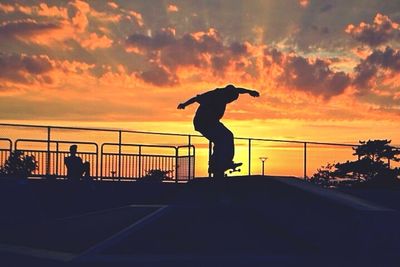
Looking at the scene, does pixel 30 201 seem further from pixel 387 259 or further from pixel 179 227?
pixel 387 259

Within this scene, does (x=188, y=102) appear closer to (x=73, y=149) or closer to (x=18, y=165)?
(x=73, y=149)

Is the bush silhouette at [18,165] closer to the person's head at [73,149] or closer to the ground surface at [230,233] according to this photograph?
the person's head at [73,149]

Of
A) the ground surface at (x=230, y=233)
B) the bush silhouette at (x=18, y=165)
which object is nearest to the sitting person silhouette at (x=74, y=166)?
the bush silhouette at (x=18, y=165)

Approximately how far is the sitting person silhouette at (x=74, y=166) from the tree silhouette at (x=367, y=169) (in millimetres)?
9618

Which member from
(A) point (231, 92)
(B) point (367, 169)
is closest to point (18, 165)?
(A) point (231, 92)

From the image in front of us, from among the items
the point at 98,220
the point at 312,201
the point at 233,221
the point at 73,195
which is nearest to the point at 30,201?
the point at 73,195

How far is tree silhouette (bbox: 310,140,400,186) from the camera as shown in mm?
29009

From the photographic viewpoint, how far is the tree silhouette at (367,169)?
95.2 ft

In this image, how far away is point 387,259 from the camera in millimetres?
13875

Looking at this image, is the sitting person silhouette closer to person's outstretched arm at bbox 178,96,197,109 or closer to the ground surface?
the ground surface

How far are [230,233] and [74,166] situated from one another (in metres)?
8.84

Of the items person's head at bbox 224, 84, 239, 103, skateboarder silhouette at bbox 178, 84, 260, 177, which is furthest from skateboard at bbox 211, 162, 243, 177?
person's head at bbox 224, 84, 239, 103

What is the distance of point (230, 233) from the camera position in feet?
47.9

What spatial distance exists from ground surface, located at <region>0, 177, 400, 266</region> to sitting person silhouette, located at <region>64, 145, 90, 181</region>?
4.53 m
